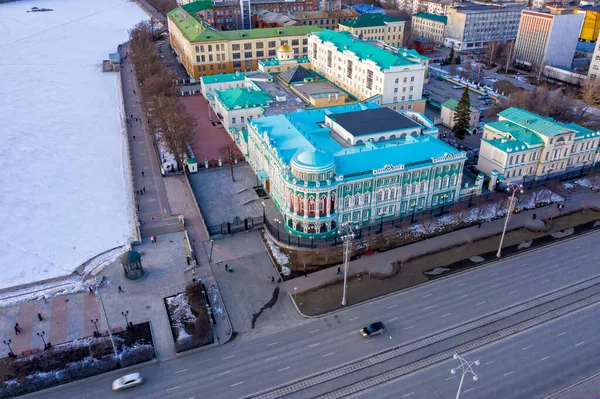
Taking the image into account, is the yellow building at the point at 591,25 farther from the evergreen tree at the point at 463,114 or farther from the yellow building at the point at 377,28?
the evergreen tree at the point at 463,114

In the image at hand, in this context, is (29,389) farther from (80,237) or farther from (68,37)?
(68,37)

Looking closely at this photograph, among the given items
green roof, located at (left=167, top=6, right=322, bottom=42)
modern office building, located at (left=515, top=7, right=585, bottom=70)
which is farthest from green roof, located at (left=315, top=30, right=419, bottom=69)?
modern office building, located at (left=515, top=7, right=585, bottom=70)

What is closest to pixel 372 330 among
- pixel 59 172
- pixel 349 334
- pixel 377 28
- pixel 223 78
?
pixel 349 334

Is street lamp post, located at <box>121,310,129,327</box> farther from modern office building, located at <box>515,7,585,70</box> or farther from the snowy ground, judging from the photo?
modern office building, located at <box>515,7,585,70</box>


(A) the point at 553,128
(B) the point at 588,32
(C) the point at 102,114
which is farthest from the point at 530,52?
(C) the point at 102,114

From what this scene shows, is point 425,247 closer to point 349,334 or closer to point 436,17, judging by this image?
point 349,334

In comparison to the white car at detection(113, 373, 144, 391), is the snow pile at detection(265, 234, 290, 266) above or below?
below
